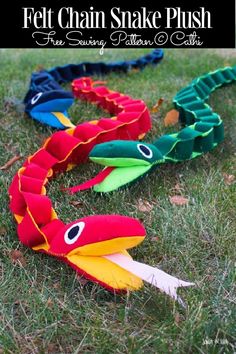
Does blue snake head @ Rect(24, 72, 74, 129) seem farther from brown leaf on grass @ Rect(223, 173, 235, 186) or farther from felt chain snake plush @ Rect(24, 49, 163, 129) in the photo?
brown leaf on grass @ Rect(223, 173, 235, 186)

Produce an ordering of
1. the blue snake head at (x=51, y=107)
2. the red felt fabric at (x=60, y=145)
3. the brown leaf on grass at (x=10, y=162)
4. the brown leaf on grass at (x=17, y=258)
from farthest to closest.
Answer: the blue snake head at (x=51, y=107) < the brown leaf on grass at (x=10, y=162) < the red felt fabric at (x=60, y=145) < the brown leaf on grass at (x=17, y=258)

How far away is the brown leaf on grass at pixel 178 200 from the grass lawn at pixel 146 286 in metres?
0.02

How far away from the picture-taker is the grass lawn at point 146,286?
1.17 meters

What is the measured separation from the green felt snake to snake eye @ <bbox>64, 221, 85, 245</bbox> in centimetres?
42

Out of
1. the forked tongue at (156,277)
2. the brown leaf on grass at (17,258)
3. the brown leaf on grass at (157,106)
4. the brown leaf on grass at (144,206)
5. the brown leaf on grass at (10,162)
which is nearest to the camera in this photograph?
the forked tongue at (156,277)

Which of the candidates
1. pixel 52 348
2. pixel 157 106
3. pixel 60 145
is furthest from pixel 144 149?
pixel 157 106

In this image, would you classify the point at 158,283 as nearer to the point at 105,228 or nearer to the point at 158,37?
the point at 105,228

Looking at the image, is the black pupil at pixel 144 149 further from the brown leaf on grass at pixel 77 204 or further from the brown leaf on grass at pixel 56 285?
the brown leaf on grass at pixel 56 285

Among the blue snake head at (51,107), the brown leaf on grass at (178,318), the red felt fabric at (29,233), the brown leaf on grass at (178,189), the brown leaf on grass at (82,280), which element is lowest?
the brown leaf on grass at (178,318)

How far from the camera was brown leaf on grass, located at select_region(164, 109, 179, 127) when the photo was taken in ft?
8.58

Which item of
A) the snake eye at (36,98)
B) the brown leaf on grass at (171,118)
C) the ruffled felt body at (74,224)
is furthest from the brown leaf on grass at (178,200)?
the snake eye at (36,98)

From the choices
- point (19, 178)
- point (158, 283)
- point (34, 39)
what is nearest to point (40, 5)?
point (34, 39)

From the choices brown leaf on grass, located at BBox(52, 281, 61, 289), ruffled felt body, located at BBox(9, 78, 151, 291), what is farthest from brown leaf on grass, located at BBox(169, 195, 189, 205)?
brown leaf on grass, located at BBox(52, 281, 61, 289)

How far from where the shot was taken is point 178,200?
182cm
